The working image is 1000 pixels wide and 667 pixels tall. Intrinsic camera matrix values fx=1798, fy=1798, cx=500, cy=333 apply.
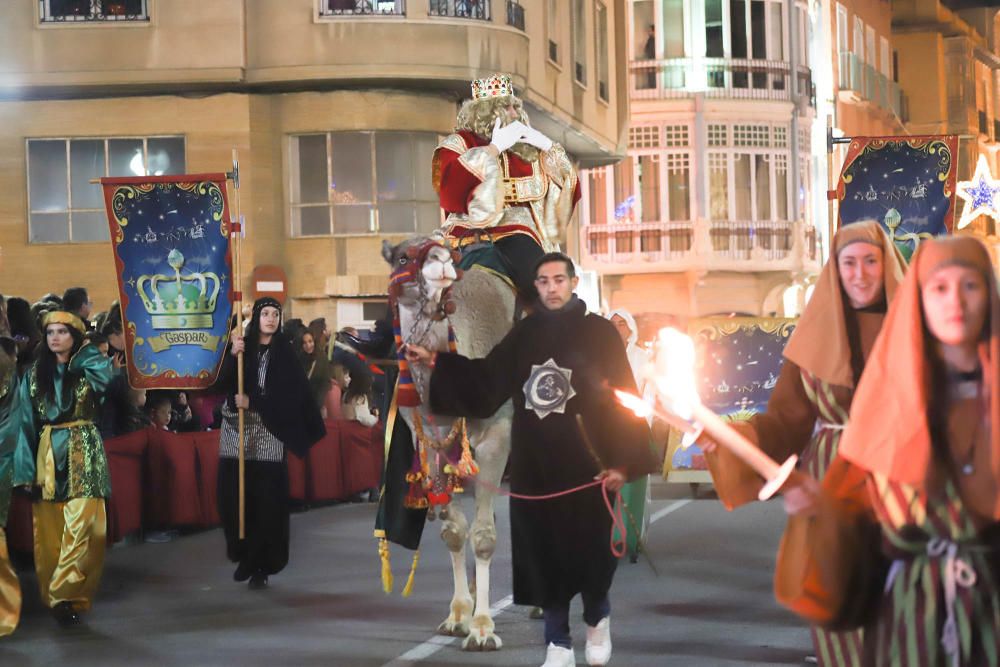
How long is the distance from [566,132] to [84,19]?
963 cm

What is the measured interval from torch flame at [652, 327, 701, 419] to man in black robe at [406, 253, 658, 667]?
13.0 ft

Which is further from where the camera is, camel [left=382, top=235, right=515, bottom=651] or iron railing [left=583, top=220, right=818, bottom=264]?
iron railing [left=583, top=220, right=818, bottom=264]

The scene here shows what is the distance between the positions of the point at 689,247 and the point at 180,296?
104 ft

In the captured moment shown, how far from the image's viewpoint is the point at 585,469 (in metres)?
9.09

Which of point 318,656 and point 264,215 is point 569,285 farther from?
point 264,215

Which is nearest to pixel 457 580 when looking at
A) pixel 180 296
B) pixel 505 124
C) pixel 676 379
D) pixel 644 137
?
pixel 505 124

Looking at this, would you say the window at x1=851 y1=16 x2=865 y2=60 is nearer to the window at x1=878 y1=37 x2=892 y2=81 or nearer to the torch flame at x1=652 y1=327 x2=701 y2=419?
the window at x1=878 y1=37 x2=892 y2=81

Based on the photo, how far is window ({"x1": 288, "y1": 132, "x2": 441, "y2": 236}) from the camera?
2798 centimetres

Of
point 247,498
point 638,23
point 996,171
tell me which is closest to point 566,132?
point 638,23

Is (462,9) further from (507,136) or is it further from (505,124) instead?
(507,136)

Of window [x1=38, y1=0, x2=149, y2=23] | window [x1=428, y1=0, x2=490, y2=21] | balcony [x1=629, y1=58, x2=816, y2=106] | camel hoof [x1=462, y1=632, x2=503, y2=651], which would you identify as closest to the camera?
camel hoof [x1=462, y1=632, x2=503, y2=651]

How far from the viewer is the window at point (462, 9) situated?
91.7 feet

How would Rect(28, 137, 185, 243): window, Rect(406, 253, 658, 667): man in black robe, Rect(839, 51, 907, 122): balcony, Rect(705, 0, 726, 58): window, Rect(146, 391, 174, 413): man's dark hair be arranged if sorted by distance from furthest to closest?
Rect(839, 51, 907, 122): balcony
Rect(705, 0, 726, 58): window
Rect(28, 137, 185, 243): window
Rect(146, 391, 174, 413): man's dark hair
Rect(406, 253, 658, 667): man in black robe

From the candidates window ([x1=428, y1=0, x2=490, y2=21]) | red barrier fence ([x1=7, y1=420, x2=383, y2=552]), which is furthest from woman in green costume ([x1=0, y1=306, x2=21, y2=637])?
window ([x1=428, y1=0, x2=490, y2=21])
